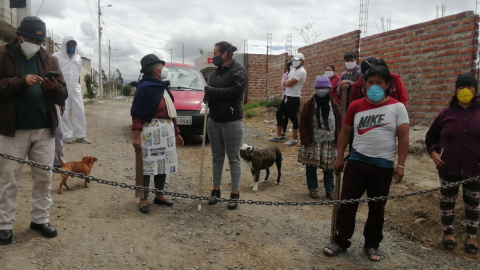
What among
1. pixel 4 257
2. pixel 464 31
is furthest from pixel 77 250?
pixel 464 31

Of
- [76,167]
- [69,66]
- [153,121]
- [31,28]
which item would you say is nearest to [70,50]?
[69,66]

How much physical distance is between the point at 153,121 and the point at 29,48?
148cm

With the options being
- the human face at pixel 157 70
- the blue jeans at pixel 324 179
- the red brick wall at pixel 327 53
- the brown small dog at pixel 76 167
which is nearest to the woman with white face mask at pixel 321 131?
the blue jeans at pixel 324 179

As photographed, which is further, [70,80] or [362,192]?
[70,80]

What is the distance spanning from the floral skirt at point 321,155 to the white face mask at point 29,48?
349cm

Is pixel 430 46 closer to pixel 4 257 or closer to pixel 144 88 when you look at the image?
pixel 144 88

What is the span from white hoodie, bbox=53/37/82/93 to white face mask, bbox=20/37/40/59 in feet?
13.2

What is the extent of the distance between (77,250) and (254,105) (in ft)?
37.8

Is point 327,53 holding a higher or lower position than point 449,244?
higher

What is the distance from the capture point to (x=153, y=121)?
14.6 feet

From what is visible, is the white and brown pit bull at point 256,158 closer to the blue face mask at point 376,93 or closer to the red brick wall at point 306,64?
the blue face mask at point 376,93

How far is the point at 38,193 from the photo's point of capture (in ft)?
11.8

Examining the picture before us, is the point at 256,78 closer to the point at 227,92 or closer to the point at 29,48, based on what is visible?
the point at 227,92

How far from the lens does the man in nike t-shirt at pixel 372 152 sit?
341 cm
